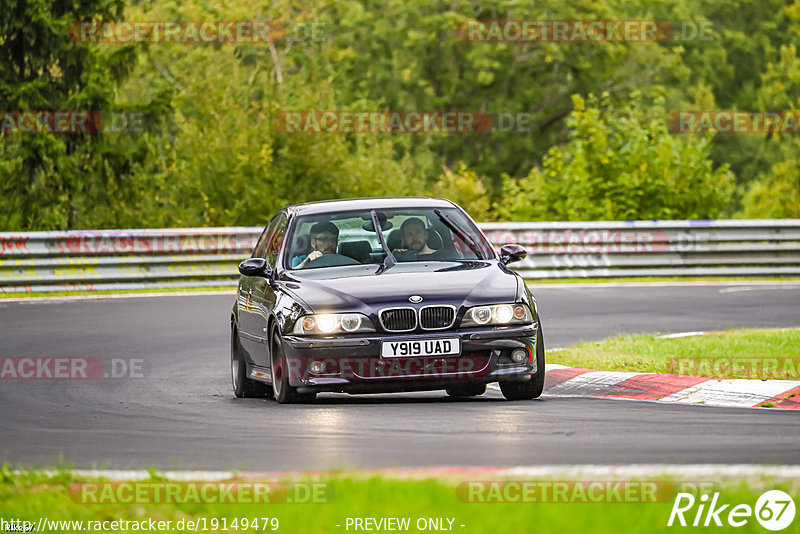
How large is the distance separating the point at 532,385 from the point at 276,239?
277 centimetres

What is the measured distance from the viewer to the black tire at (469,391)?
12328mm

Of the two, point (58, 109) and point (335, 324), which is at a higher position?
point (335, 324)

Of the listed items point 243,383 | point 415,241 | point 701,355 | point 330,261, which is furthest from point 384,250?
point 701,355

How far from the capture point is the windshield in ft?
40.5

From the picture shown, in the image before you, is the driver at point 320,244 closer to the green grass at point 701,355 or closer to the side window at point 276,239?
the side window at point 276,239

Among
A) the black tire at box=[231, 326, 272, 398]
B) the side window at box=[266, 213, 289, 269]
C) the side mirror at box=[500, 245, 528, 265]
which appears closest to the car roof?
the side window at box=[266, 213, 289, 269]

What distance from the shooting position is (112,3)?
1348 inches

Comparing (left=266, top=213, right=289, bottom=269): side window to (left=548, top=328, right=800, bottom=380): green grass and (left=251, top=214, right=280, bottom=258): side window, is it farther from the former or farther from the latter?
(left=548, top=328, right=800, bottom=380): green grass

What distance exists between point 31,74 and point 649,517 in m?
30.3

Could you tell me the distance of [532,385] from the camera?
1159 centimetres

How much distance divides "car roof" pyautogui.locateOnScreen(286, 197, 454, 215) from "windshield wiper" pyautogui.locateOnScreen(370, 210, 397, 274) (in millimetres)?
152

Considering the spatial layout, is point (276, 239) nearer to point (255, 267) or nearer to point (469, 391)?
point (255, 267)

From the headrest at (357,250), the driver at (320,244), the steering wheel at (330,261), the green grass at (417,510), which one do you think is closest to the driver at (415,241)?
the headrest at (357,250)

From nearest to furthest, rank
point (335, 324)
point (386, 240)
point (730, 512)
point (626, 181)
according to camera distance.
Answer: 1. point (730, 512)
2. point (335, 324)
3. point (386, 240)
4. point (626, 181)
